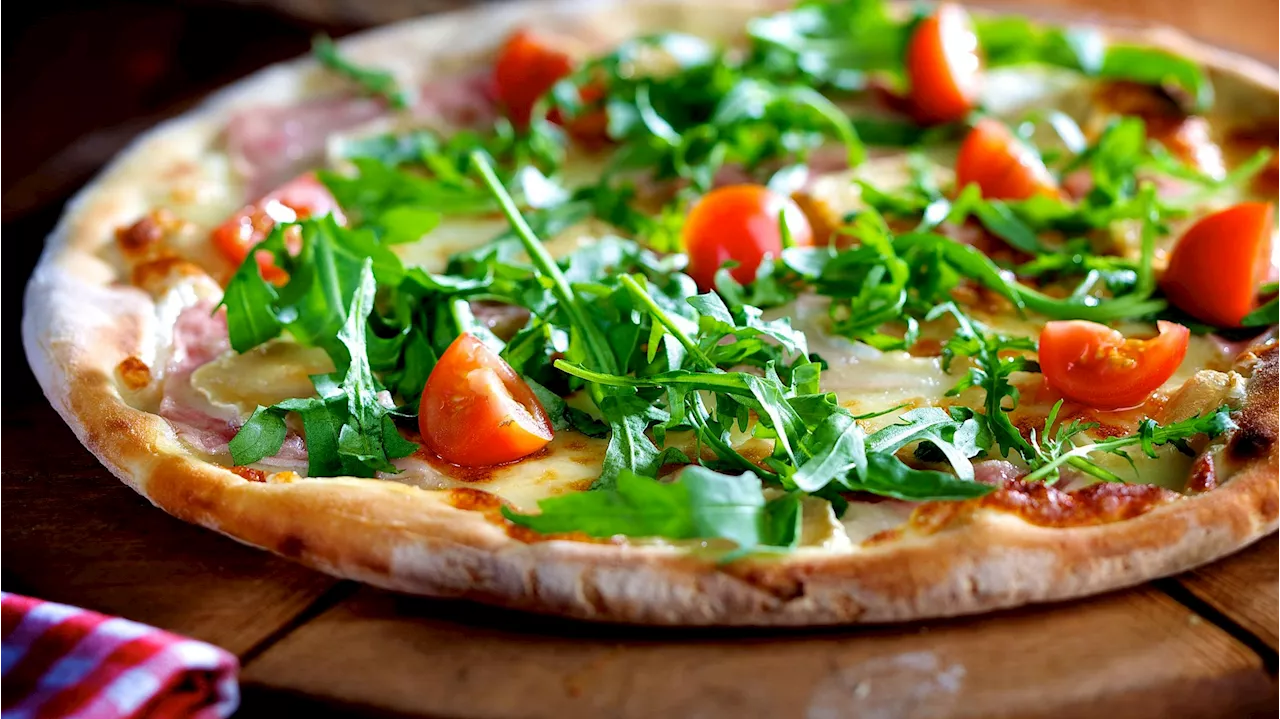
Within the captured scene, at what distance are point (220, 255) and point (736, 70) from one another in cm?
188

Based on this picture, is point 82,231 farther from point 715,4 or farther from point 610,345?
point 715,4

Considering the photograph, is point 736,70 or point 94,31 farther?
point 94,31

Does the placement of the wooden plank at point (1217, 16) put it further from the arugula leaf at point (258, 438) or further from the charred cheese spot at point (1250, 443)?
the arugula leaf at point (258, 438)

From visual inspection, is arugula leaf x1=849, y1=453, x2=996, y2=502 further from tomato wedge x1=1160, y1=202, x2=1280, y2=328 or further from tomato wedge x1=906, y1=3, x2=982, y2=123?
tomato wedge x1=906, y1=3, x2=982, y2=123

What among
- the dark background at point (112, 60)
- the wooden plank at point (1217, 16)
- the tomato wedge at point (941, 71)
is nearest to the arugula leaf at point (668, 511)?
the tomato wedge at point (941, 71)

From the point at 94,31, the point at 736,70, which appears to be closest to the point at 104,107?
the point at 94,31

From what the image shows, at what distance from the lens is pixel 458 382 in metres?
2.68

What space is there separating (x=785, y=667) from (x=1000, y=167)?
2099 mm

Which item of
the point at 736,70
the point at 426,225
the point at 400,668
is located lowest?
the point at 400,668

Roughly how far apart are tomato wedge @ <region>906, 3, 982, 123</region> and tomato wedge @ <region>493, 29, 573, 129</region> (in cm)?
120

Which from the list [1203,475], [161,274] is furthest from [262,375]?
[1203,475]

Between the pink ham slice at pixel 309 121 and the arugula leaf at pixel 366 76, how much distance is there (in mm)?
44

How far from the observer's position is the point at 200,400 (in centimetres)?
290

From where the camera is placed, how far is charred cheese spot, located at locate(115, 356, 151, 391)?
9.68 feet
